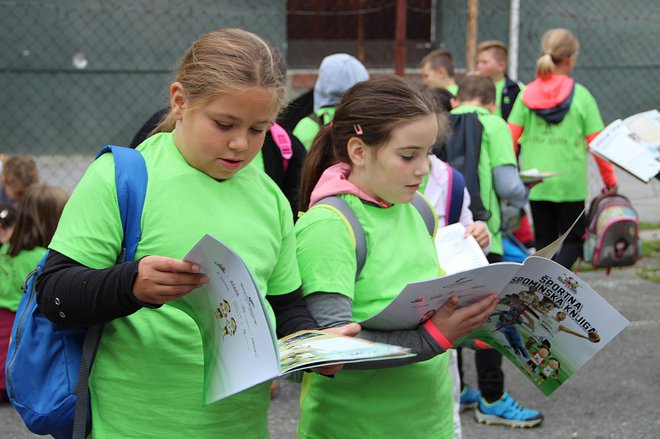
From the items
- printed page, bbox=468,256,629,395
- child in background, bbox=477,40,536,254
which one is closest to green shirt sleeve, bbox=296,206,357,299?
printed page, bbox=468,256,629,395

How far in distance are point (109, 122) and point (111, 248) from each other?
26.6ft

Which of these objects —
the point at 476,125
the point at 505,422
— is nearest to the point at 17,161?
the point at 476,125

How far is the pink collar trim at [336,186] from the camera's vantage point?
237 cm

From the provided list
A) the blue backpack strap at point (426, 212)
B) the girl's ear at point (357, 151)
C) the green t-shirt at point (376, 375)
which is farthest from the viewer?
the blue backpack strap at point (426, 212)

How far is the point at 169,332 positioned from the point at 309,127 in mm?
3168

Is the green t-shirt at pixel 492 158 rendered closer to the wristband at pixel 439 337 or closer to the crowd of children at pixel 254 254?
the crowd of children at pixel 254 254

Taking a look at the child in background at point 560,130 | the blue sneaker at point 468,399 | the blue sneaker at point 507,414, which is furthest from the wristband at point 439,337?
the child in background at point 560,130

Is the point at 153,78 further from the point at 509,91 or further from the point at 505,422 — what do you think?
the point at 505,422

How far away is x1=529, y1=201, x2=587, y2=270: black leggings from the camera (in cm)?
617

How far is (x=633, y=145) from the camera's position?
4.75 m

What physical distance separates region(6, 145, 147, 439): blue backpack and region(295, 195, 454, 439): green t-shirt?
563 mm

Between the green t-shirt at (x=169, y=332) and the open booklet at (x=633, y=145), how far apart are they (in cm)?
319

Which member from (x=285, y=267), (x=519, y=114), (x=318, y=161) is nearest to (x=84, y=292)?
(x=285, y=267)

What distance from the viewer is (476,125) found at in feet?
14.8
